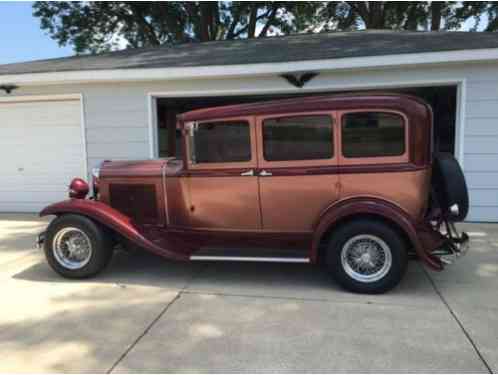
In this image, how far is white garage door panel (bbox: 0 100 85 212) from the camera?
7984mm

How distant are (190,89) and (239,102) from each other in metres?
2.72

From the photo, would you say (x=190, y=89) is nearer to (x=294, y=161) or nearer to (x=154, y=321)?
(x=294, y=161)

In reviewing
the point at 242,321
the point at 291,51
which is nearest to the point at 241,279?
the point at 242,321

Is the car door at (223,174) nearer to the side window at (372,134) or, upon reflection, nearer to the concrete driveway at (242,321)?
the concrete driveway at (242,321)

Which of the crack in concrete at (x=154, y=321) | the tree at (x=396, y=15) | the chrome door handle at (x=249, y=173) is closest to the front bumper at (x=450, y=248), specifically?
the chrome door handle at (x=249, y=173)

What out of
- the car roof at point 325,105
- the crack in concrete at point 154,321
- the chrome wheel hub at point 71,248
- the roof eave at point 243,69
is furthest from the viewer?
the roof eave at point 243,69

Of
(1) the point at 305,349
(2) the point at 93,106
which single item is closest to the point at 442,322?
(1) the point at 305,349

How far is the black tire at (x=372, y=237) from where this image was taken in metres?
3.73

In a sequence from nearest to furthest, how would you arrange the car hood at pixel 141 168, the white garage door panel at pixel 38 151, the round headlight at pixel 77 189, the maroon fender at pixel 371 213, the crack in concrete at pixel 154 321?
the crack in concrete at pixel 154 321
the maroon fender at pixel 371 213
the car hood at pixel 141 168
the round headlight at pixel 77 189
the white garage door panel at pixel 38 151

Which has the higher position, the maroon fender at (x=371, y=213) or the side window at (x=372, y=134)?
the side window at (x=372, y=134)

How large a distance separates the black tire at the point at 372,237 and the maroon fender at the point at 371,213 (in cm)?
10

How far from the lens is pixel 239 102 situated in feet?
32.5

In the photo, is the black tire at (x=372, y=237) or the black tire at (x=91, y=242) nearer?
the black tire at (x=372, y=237)

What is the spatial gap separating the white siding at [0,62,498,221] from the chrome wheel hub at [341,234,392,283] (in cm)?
375
